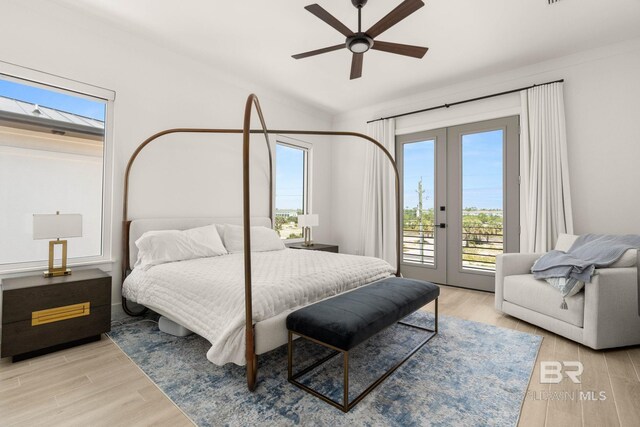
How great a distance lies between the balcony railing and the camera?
4.31m

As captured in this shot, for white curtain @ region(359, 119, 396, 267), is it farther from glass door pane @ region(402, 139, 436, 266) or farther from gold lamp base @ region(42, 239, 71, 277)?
gold lamp base @ region(42, 239, 71, 277)

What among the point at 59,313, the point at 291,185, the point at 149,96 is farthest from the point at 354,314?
the point at 291,185

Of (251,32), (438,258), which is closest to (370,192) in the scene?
(438,258)

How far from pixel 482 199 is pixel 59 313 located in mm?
4802

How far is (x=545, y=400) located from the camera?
1.84 metres

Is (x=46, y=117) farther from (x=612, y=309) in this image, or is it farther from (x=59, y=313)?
(x=612, y=309)

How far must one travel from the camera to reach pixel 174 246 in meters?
3.13

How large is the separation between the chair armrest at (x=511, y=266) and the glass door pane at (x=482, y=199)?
2.85 feet

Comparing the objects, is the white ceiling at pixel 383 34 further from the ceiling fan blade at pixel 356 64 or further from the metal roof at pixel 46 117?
the metal roof at pixel 46 117

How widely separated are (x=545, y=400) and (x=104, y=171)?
4.06 meters

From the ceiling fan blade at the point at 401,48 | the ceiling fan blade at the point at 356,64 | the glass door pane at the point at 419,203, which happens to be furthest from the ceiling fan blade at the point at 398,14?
the glass door pane at the point at 419,203

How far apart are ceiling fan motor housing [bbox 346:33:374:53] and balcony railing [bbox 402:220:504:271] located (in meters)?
3.01

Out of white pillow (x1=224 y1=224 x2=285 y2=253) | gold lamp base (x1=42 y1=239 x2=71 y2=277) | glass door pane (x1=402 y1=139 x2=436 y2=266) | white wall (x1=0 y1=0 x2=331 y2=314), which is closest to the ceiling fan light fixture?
white wall (x1=0 y1=0 x2=331 y2=314)

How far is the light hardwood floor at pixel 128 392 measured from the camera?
167 centimetres
